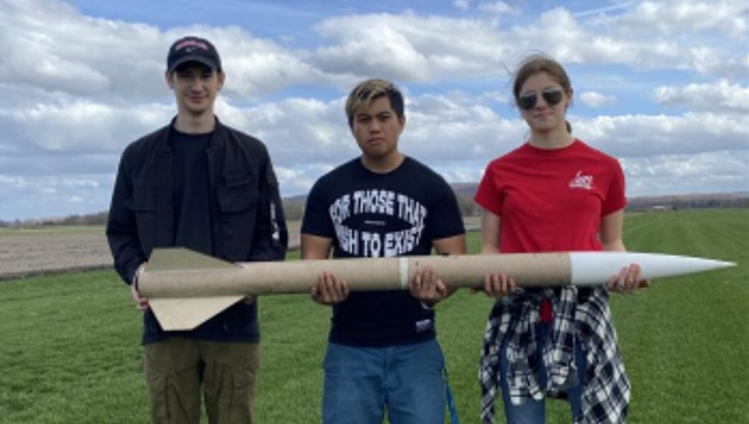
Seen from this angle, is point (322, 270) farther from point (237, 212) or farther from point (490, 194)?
point (490, 194)

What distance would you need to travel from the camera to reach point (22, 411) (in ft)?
31.2

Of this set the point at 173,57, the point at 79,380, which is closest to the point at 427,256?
the point at 173,57

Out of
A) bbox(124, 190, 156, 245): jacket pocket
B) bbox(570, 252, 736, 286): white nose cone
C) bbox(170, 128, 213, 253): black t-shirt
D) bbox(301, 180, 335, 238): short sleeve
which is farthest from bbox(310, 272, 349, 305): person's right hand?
bbox(570, 252, 736, 286): white nose cone

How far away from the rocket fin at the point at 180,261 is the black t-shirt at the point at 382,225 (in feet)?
2.08

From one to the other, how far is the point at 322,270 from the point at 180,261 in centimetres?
91

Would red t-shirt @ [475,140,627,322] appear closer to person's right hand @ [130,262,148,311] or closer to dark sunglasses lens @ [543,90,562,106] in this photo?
dark sunglasses lens @ [543,90,562,106]

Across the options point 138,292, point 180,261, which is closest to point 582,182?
point 180,261

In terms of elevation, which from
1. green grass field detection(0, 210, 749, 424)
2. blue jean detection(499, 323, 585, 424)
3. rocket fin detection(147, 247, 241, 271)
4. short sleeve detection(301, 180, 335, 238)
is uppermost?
short sleeve detection(301, 180, 335, 238)

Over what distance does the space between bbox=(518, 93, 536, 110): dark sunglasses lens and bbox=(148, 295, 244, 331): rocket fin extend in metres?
2.16

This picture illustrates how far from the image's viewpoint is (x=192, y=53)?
4902mm

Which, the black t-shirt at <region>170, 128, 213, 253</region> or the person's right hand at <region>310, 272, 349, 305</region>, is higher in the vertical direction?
the black t-shirt at <region>170, 128, 213, 253</region>

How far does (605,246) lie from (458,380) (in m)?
6.08

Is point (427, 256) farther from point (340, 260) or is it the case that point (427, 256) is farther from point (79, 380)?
point (79, 380)

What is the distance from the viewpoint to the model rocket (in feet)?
15.1
